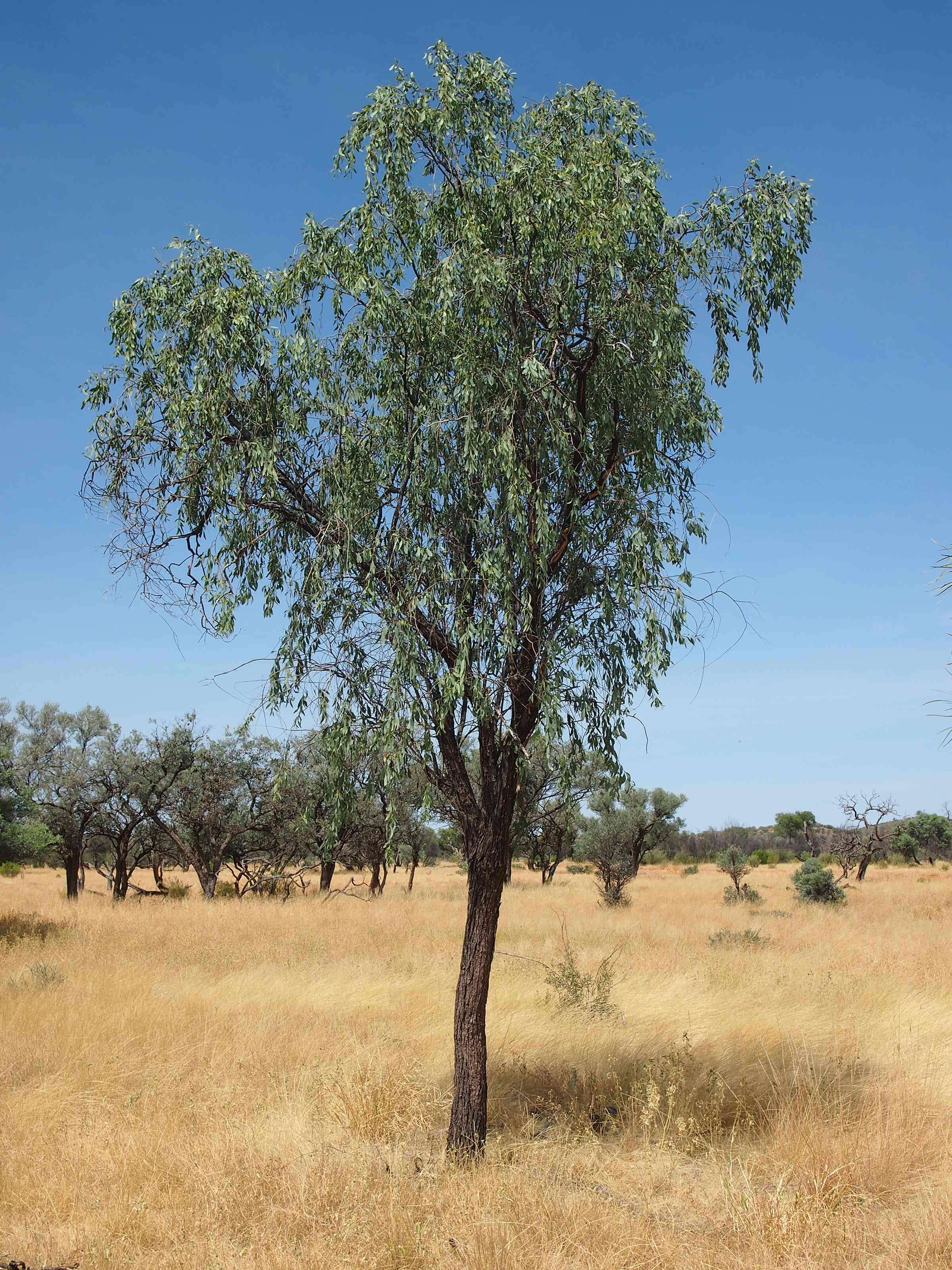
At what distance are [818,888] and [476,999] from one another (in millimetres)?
23202

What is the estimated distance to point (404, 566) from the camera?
24.7ft

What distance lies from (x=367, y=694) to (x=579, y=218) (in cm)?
445

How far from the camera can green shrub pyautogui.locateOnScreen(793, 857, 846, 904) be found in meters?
26.9

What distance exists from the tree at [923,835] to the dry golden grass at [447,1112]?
42744 mm

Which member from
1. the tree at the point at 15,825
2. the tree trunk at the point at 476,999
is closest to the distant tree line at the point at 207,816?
the tree at the point at 15,825

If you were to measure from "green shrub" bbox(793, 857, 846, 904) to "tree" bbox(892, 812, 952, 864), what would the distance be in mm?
28592

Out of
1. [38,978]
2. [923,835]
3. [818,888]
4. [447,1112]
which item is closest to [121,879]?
[38,978]

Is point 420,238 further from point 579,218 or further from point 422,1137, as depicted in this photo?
point 422,1137

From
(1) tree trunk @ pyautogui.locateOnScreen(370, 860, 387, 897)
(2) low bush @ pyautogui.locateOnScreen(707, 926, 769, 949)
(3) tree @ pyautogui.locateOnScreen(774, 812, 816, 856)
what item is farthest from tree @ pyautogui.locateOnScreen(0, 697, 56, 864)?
(3) tree @ pyautogui.locateOnScreen(774, 812, 816, 856)

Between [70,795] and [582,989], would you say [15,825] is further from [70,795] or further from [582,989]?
[582,989]

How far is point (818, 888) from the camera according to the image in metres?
27.2

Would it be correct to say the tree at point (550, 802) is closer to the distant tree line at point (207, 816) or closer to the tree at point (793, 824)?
the distant tree line at point (207, 816)

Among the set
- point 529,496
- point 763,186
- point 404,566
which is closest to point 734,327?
point 763,186

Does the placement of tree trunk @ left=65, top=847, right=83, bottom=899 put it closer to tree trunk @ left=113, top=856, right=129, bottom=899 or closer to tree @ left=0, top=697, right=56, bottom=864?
tree trunk @ left=113, top=856, right=129, bottom=899
